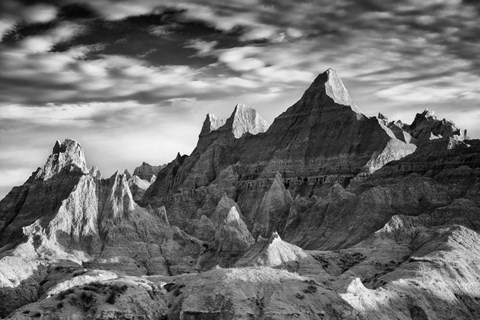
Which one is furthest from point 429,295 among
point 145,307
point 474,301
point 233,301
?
point 145,307

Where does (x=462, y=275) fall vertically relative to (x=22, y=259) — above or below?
below

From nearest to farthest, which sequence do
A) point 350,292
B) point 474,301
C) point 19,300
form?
point 350,292
point 474,301
point 19,300

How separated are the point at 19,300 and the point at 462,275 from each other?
277ft

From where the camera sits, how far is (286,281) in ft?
414

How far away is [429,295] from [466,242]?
34337 mm

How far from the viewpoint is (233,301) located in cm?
11688

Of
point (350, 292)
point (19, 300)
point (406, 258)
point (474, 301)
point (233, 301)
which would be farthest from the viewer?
point (406, 258)

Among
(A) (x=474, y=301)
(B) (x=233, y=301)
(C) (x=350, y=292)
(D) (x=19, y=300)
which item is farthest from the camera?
(D) (x=19, y=300)

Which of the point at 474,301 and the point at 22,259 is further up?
the point at 22,259

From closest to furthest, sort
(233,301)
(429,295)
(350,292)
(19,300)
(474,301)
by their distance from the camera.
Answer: (233,301) → (350,292) → (429,295) → (474,301) → (19,300)

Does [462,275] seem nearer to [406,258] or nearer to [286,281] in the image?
[406,258]

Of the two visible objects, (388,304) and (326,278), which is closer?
(388,304)

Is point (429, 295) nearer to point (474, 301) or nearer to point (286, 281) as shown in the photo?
point (474, 301)

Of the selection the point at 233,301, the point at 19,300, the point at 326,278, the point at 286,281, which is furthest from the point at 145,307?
the point at 19,300
